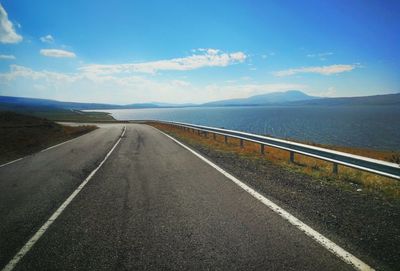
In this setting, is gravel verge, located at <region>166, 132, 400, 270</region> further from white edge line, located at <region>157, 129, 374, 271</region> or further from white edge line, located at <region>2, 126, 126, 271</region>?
white edge line, located at <region>2, 126, 126, 271</region>

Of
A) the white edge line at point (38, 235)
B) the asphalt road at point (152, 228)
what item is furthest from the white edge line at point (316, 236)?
the white edge line at point (38, 235)

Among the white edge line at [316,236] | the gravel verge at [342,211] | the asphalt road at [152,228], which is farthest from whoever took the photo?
the gravel verge at [342,211]

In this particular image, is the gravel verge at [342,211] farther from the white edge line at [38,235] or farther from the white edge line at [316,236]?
the white edge line at [38,235]

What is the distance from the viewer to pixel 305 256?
3281 mm

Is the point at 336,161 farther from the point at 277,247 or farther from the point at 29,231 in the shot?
the point at 29,231

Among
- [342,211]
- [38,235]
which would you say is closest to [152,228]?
[38,235]

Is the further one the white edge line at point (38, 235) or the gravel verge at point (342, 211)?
the gravel verge at point (342, 211)

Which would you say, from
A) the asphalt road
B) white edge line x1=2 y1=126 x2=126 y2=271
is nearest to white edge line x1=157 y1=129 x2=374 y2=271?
the asphalt road

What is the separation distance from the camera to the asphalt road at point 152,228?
127 inches

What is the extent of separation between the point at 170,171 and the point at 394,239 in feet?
20.1

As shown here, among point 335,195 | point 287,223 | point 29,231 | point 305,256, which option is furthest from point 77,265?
point 335,195

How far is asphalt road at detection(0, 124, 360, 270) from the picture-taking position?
3.23 m

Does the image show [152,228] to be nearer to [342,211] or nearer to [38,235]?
[38,235]

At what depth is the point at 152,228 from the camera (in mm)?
4207
